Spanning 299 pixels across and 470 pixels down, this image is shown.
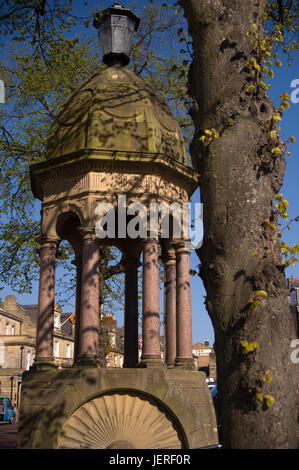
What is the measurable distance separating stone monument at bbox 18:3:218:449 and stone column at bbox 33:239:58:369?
2 cm

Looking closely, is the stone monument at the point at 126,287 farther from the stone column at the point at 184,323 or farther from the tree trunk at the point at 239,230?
the tree trunk at the point at 239,230

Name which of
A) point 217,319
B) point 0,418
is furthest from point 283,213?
point 0,418

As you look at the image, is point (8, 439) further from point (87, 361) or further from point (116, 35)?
point (116, 35)

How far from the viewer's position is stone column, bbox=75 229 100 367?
829 cm

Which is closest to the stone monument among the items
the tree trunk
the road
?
the tree trunk

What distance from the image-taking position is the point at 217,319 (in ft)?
14.0

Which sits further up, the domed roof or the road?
the domed roof

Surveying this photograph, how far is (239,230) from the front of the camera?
4301 millimetres

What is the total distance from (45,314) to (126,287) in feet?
9.14

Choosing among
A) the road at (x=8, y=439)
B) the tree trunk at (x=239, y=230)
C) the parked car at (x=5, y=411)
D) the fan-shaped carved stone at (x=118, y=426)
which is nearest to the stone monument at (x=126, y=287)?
the fan-shaped carved stone at (x=118, y=426)

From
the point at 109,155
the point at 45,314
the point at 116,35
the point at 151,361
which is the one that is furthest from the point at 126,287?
the point at 116,35

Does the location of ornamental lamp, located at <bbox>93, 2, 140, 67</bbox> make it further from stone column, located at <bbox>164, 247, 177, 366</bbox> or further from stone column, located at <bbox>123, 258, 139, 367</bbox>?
stone column, located at <bbox>123, 258, 139, 367</bbox>
